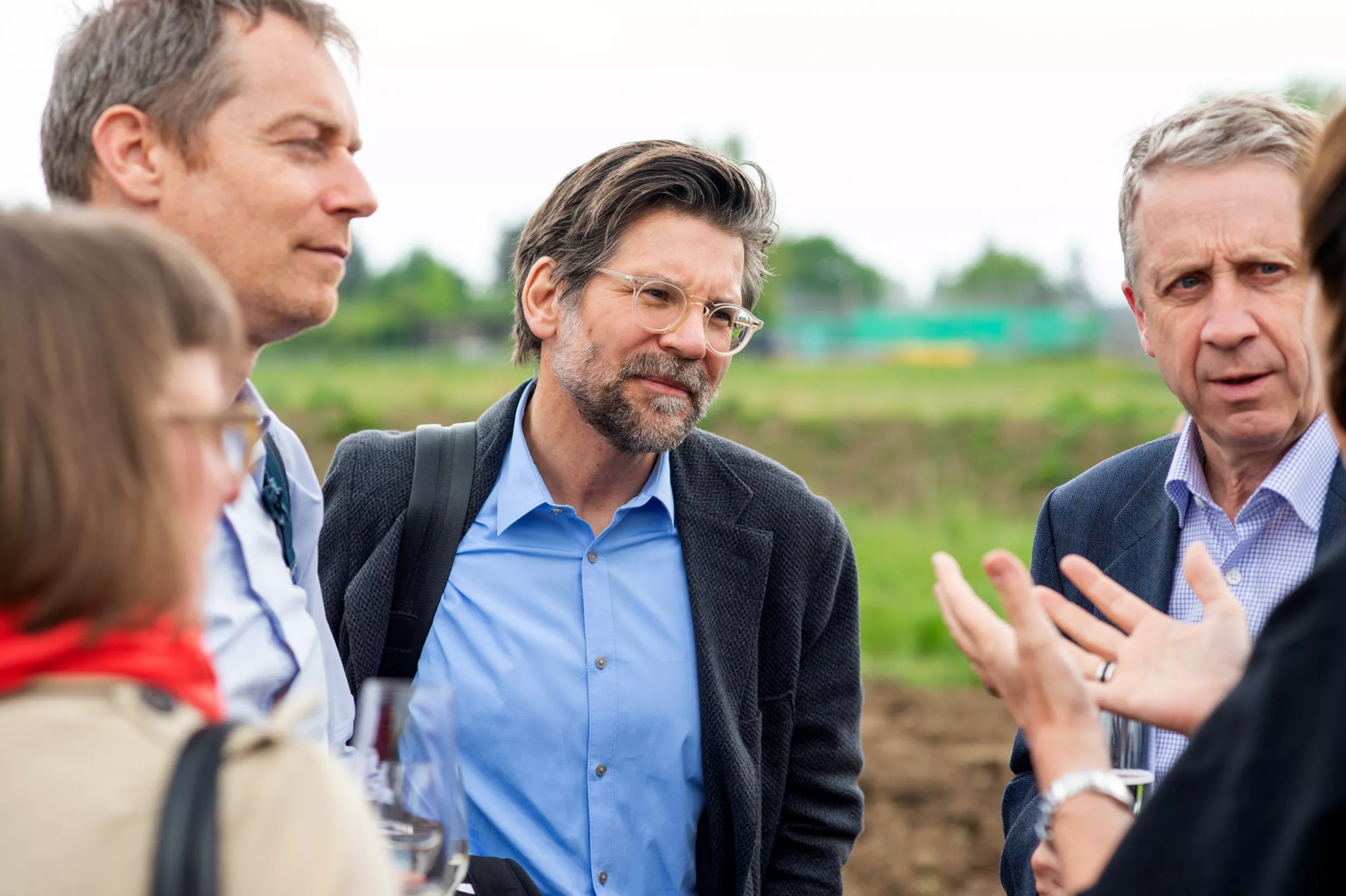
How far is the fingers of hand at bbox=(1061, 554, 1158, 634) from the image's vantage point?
2049 millimetres

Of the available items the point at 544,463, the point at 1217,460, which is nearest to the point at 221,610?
the point at 544,463

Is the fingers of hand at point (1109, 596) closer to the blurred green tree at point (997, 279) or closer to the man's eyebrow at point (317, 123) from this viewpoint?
the man's eyebrow at point (317, 123)

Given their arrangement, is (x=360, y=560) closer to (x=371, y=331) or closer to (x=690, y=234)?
(x=690, y=234)

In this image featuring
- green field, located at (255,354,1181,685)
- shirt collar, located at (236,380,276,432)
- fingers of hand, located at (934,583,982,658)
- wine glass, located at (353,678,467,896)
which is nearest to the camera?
wine glass, located at (353,678,467,896)

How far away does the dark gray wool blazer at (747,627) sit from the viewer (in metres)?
3.02

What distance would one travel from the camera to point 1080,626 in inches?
80.7

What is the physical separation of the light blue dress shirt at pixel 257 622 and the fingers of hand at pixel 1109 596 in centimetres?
135

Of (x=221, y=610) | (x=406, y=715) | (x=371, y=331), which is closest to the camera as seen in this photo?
(x=406, y=715)

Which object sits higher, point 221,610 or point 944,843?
point 221,610

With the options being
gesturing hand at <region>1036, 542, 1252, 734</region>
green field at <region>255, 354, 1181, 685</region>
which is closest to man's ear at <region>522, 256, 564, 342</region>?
gesturing hand at <region>1036, 542, 1252, 734</region>

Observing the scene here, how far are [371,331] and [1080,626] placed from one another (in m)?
76.3

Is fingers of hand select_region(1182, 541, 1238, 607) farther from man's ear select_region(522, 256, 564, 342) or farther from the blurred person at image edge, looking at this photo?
man's ear select_region(522, 256, 564, 342)

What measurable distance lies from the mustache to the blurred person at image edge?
922 millimetres

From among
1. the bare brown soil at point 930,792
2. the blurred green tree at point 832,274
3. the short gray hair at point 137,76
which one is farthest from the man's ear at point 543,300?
the blurred green tree at point 832,274
